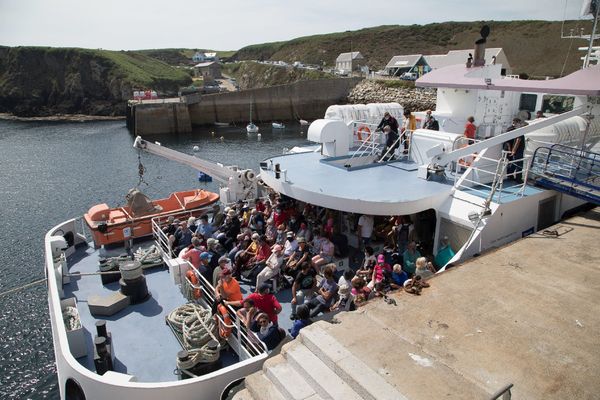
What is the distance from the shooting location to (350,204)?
8828 millimetres

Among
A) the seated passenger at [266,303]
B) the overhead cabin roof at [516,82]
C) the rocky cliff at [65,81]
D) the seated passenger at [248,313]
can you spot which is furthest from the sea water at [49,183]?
the overhead cabin roof at [516,82]

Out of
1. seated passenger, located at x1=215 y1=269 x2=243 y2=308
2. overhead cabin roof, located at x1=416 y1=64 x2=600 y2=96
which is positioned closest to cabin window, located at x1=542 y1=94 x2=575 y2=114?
overhead cabin roof, located at x1=416 y1=64 x2=600 y2=96

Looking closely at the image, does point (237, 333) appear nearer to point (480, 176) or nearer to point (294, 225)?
point (294, 225)

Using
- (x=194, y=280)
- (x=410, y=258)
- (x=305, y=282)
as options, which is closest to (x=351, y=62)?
(x=410, y=258)

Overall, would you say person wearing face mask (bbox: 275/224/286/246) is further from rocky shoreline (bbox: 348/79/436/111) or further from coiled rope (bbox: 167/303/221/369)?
A: rocky shoreline (bbox: 348/79/436/111)

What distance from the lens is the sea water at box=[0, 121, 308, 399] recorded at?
11477mm

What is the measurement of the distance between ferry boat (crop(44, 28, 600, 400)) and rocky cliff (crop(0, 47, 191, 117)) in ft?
249

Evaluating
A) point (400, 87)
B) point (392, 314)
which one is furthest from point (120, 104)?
point (392, 314)

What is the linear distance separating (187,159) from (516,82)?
390 inches

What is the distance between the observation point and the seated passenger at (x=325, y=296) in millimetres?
7086

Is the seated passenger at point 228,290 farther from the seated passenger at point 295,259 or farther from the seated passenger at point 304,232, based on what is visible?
the seated passenger at point 304,232

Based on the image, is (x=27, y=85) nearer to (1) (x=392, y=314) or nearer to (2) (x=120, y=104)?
(2) (x=120, y=104)

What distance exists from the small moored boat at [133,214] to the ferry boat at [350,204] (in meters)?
0.41

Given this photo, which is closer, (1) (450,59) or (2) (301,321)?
(2) (301,321)
